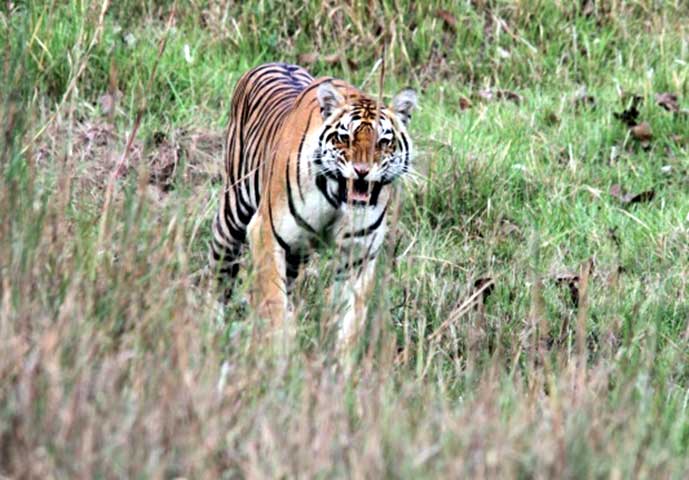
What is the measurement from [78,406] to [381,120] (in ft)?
9.10

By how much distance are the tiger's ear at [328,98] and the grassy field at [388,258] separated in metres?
0.65

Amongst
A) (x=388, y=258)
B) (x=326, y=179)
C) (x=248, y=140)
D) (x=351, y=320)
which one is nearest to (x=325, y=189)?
(x=326, y=179)

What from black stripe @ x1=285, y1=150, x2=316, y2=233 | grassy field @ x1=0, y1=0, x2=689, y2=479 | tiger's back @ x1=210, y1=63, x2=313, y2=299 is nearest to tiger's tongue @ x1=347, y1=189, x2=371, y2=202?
black stripe @ x1=285, y1=150, x2=316, y2=233

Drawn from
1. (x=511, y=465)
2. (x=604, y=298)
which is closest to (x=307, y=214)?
(x=604, y=298)

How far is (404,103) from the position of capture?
19.3ft

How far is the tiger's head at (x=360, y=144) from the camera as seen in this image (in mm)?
5547

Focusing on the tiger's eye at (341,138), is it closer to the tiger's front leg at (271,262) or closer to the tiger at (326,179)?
the tiger at (326,179)

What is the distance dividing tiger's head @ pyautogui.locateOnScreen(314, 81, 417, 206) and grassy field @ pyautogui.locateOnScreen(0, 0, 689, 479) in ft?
1.63

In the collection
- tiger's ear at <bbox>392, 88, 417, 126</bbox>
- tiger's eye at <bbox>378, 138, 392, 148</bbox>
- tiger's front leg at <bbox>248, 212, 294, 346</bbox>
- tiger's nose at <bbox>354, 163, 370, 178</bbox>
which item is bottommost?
tiger's front leg at <bbox>248, 212, 294, 346</bbox>

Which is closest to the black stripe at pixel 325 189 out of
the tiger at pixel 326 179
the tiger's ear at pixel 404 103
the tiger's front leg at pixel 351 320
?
the tiger at pixel 326 179

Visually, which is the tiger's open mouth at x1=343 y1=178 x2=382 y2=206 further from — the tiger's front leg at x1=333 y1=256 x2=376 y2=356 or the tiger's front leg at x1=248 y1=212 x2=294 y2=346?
the tiger's front leg at x1=333 y1=256 x2=376 y2=356

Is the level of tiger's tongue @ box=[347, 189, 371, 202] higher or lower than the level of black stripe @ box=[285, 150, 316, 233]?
higher

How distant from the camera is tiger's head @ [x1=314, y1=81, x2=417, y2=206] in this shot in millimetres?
5547

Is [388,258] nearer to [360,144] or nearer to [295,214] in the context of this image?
[360,144]
